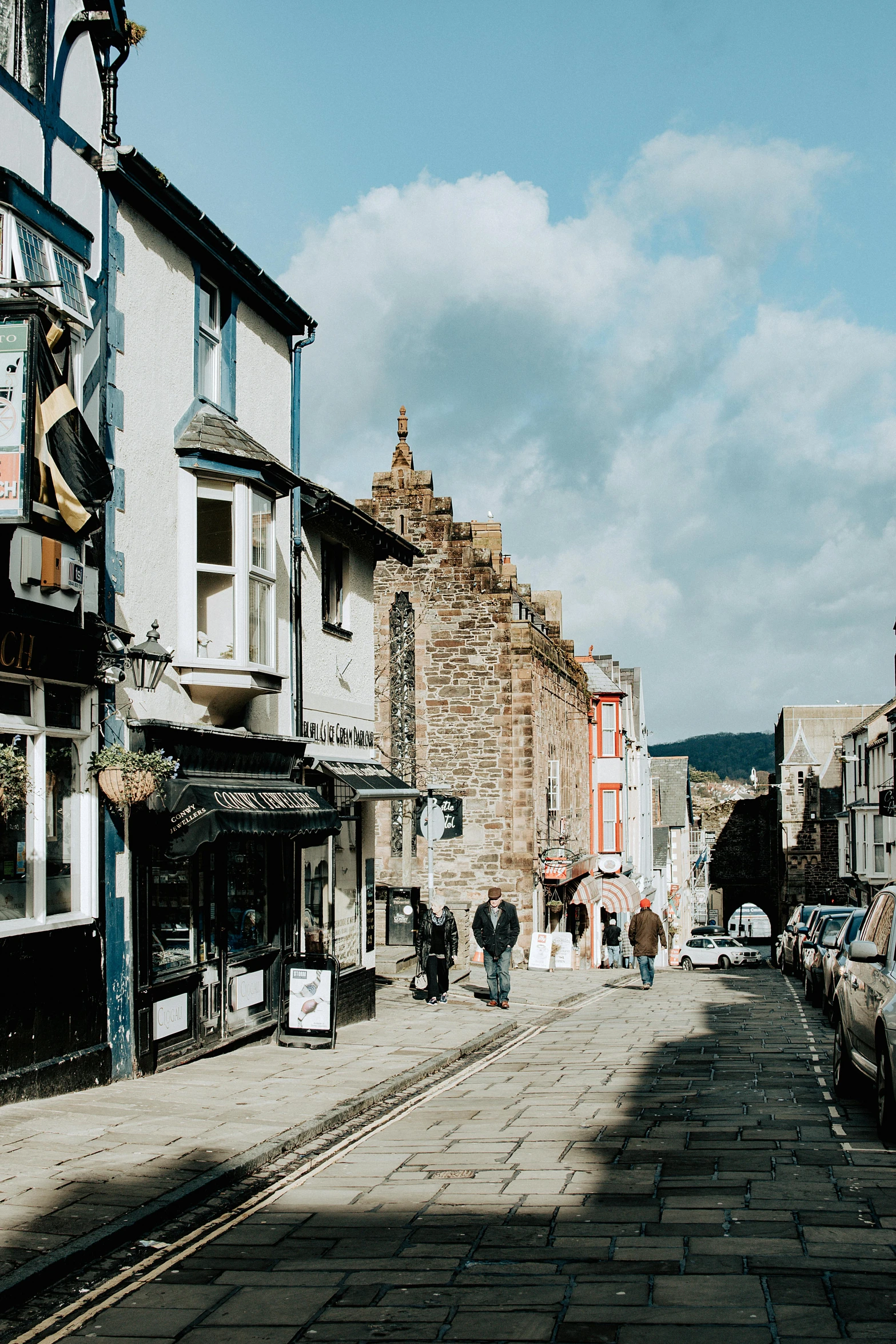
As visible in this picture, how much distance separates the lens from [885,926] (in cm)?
1030

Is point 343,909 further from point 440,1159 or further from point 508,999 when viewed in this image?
point 440,1159

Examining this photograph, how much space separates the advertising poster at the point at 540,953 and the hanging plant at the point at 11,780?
2123 cm

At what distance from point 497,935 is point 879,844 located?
38287 mm

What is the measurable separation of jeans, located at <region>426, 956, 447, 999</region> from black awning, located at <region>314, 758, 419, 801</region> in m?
3.09

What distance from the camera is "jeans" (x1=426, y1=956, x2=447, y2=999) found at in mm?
19094

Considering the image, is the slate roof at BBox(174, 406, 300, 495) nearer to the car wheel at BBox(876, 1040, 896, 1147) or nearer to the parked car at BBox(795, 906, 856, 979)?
the car wheel at BBox(876, 1040, 896, 1147)

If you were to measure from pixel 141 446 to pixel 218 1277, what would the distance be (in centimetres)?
786

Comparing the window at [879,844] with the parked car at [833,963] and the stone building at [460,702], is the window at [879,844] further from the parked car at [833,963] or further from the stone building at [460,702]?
the parked car at [833,963]

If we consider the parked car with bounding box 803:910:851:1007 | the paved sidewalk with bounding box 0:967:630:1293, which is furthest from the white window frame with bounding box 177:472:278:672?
the parked car with bounding box 803:910:851:1007

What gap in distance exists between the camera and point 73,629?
34.5 ft

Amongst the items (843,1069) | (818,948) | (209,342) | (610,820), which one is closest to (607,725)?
(610,820)

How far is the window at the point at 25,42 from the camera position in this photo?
10.2 m

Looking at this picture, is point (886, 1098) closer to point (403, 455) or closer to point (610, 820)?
point (403, 455)

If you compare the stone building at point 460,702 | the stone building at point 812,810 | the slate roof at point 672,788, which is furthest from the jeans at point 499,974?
the slate roof at point 672,788
